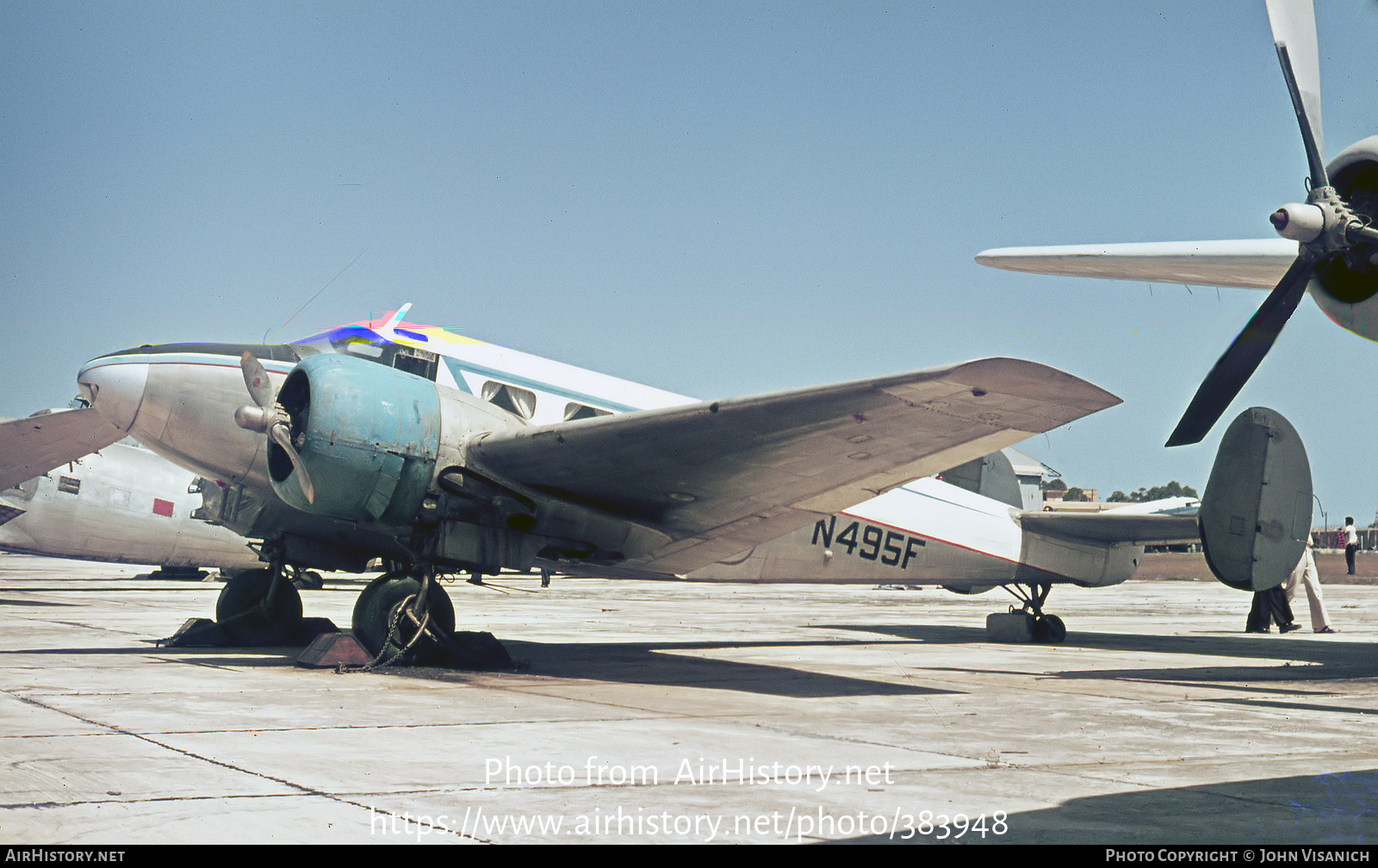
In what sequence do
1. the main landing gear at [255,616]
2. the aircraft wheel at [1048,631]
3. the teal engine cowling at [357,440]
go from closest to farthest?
the teal engine cowling at [357,440] → the main landing gear at [255,616] → the aircraft wheel at [1048,631]

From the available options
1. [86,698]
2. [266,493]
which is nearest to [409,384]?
[266,493]

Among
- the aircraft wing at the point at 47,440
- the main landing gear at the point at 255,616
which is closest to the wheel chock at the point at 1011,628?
the main landing gear at the point at 255,616

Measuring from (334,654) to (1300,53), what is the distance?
36.4 ft

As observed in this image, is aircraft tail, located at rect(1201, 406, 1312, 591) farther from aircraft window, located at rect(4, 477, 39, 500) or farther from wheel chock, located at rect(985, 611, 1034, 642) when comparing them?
aircraft window, located at rect(4, 477, 39, 500)

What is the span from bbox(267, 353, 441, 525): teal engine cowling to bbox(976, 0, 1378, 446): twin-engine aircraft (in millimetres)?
6868

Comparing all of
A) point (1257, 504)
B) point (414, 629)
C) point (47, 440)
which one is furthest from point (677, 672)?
point (47, 440)

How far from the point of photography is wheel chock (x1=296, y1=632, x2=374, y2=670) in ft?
33.5

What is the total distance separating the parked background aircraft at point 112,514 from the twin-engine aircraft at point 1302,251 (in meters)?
20.8

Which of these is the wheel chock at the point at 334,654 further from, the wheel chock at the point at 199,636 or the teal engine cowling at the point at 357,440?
the wheel chock at the point at 199,636

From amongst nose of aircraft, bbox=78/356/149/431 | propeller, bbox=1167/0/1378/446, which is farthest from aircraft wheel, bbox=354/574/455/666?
propeller, bbox=1167/0/1378/446

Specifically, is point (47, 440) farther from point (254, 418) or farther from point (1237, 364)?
point (1237, 364)

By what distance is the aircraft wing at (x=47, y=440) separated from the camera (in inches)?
804

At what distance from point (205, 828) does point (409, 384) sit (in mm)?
6631

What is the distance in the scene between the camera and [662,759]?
5844 millimetres
